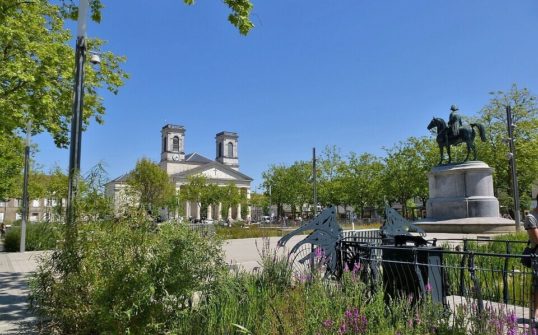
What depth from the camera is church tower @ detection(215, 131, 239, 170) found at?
398 ft

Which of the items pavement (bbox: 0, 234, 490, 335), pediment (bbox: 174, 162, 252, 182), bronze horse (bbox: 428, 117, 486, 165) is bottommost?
pavement (bbox: 0, 234, 490, 335)

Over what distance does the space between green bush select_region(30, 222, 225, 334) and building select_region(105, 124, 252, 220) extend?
299ft

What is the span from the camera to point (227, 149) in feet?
401

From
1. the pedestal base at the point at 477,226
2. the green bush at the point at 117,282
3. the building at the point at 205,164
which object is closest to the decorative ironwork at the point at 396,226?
the green bush at the point at 117,282

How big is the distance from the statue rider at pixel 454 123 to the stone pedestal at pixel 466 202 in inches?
75.0

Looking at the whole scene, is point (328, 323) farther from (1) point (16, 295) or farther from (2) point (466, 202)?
(2) point (466, 202)

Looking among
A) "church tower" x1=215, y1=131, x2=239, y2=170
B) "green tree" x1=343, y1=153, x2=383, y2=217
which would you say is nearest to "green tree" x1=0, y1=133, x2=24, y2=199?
"green tree" x1=343, y1=153, x2=383, y2=217

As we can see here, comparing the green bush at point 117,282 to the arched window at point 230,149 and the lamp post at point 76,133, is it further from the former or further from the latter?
the arched window at point 230,149

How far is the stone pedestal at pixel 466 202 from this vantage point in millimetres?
17422

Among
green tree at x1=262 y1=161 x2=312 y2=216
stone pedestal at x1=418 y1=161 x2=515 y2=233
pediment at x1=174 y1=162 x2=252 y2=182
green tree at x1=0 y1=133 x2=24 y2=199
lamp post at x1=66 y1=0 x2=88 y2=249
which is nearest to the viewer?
lamp post at x1=66 y1=0 x2=88 y2=249

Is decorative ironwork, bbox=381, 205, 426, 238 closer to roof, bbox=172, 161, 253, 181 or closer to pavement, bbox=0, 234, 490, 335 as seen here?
pavement, bbox=0, 234, 490, 335

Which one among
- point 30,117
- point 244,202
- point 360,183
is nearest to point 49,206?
point 30,117

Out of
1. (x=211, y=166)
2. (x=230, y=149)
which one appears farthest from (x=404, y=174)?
(x=230, y=149)

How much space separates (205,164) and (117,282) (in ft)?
355
